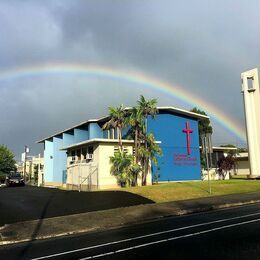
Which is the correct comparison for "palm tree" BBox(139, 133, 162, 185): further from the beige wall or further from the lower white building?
the beige wall

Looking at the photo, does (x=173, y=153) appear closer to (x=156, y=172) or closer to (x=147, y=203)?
(x=156, y=172)

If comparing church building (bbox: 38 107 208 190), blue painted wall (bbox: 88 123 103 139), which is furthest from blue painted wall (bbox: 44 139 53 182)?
blue painted wall (bbox: 88 123 103 139)

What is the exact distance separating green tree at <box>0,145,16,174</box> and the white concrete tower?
65.8 meters

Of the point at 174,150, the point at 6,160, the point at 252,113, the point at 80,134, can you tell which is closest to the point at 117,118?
the point at 174,150

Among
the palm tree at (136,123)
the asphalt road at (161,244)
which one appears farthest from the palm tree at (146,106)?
the asphalt road at (161,244)

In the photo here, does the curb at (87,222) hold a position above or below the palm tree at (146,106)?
below

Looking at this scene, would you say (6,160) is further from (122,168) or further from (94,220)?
(94,220)

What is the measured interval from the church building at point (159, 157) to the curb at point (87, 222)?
14.4 meters

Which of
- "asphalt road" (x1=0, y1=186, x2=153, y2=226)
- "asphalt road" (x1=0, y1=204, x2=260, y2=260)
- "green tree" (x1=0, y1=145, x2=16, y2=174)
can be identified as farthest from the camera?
"green tree" (x1=0, y1=145, x2=16, y2=174)

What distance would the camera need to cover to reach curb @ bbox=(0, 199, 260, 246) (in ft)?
44.5

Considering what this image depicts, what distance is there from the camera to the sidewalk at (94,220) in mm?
13703

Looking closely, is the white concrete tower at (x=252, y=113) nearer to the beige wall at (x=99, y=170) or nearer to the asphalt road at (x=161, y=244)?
the beige wall at (x=99, y=170)

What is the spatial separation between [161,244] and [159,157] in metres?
30.9

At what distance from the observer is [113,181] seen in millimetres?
34344
